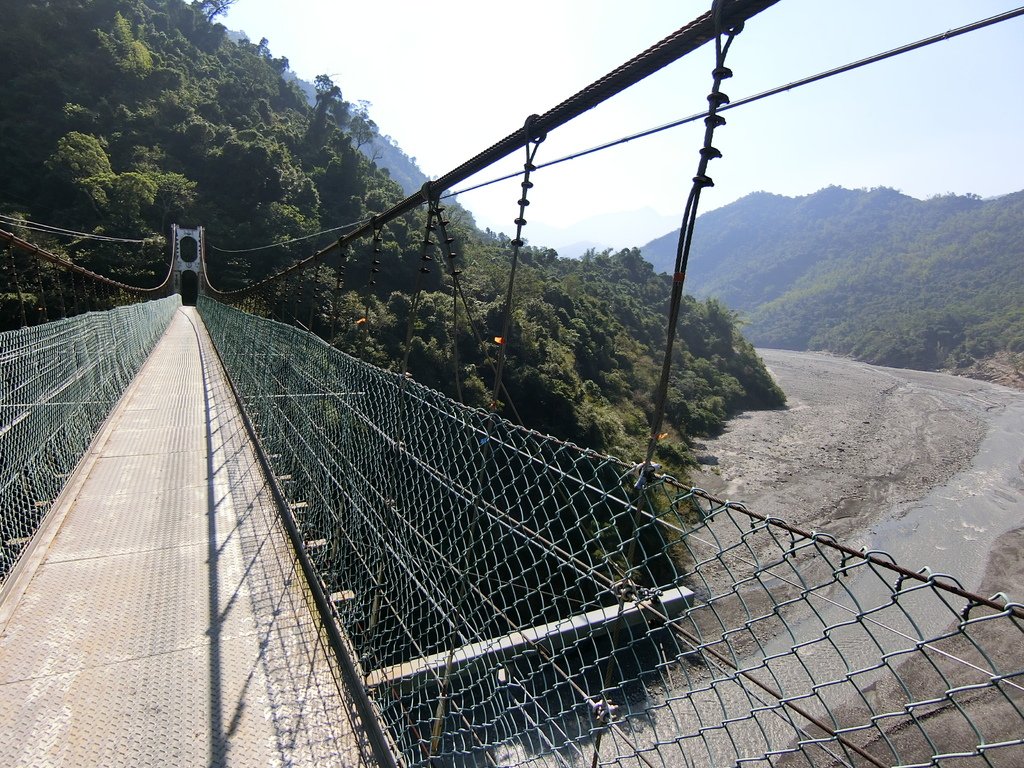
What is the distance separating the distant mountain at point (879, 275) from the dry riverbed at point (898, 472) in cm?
1322

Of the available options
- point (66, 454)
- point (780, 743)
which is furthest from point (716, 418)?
point (66, 454)

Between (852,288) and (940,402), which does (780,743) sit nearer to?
(940,402)

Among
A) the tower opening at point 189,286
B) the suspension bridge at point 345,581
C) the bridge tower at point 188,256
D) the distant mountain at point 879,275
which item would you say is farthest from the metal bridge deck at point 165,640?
the distant mountain at point 879,275

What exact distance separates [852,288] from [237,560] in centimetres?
7149

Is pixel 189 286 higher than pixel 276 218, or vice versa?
pixel 276 218

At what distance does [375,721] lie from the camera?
141cm

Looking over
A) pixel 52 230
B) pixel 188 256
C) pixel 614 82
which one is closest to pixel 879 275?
pixel 188 256

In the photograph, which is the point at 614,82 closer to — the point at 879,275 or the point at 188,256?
the point at 188,256

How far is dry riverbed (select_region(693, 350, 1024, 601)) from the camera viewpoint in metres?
13.9

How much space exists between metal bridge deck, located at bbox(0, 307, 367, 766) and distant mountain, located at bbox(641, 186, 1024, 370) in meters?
47.9

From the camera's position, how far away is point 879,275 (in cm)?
6238

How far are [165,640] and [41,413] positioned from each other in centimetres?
165

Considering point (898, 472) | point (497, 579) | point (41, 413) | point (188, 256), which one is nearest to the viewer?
point (497, 579)

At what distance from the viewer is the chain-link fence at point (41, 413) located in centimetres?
230
